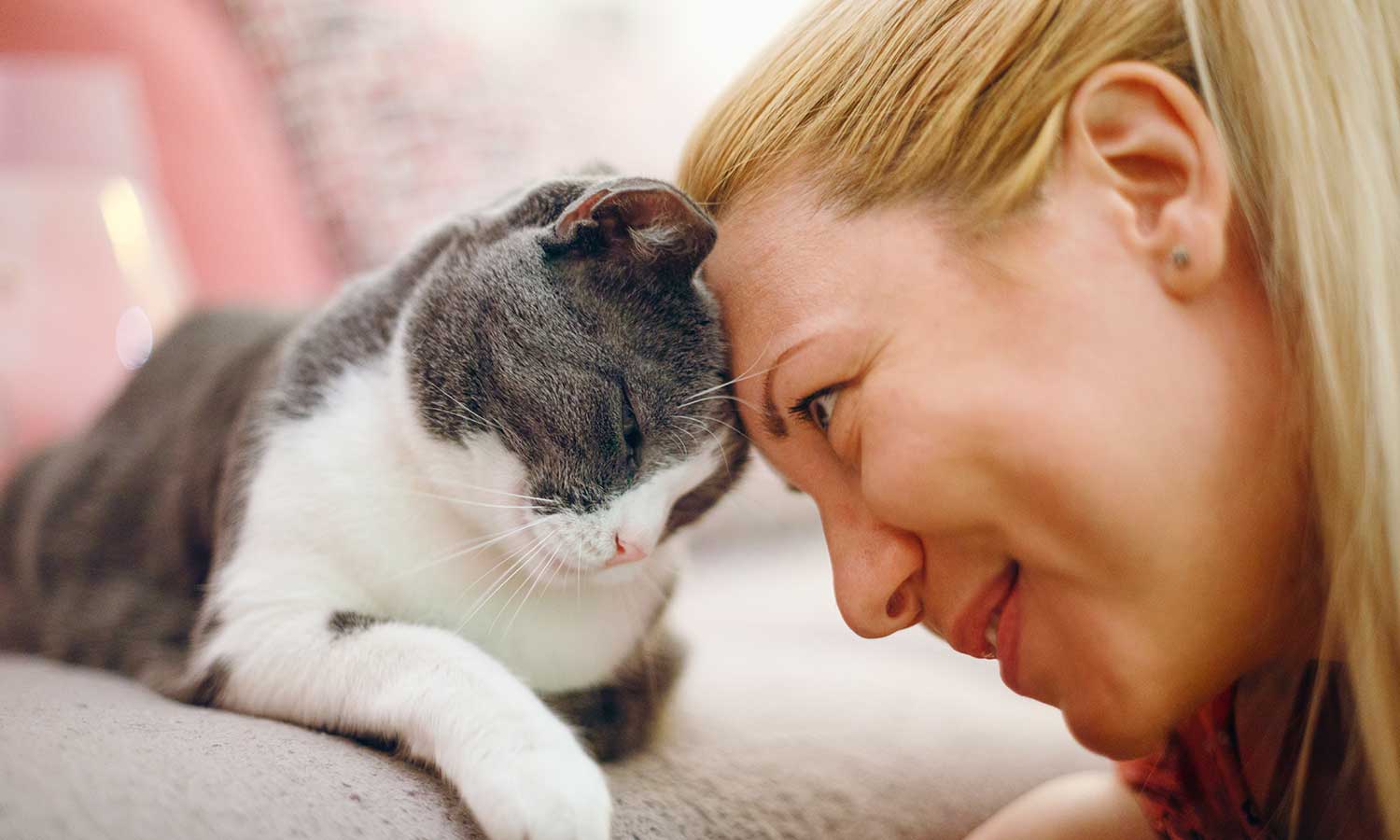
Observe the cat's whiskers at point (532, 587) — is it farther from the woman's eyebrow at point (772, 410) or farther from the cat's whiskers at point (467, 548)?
the woman's eyebrow at point (772, 410)

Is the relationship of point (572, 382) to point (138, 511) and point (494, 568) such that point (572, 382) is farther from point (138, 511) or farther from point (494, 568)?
point (138, 511)

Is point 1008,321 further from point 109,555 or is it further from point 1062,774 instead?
point 109,555

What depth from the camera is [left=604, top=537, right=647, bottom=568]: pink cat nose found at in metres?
0.87

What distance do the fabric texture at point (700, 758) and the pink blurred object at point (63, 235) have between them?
637 millimetres

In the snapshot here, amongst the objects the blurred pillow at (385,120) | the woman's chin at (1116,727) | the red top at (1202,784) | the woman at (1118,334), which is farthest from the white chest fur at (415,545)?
the blurred pillow at (385,120)

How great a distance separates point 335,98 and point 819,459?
147 cm

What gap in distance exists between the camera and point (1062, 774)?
1017 mm

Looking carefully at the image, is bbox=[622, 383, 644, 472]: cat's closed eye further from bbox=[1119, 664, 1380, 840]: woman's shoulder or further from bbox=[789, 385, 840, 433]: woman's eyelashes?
bbox=[1119, 664, 1380, 840]: woman's shoulder

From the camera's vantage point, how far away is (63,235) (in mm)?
1539

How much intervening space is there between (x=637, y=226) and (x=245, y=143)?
135 centimetres

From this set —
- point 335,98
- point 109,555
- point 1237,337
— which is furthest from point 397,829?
point 335,98

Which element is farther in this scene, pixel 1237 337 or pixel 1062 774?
pixel 1062 774

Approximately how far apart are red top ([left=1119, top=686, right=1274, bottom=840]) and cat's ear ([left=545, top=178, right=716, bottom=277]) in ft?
2.00

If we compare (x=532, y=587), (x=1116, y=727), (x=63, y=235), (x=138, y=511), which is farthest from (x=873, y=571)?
(x=63, y=235)
